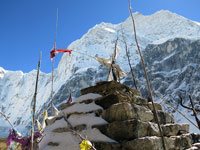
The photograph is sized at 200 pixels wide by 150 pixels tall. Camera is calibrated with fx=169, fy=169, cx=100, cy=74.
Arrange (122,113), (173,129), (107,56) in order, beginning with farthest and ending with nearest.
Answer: (107,56) < (173,129) < (122,113)

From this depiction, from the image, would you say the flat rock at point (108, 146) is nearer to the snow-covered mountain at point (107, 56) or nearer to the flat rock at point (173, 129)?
the flat rock at point (173, 129)

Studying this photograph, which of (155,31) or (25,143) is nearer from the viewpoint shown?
(25,143)

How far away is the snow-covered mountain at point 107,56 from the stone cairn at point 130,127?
49063 millimetres

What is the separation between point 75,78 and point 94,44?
43.7 meters

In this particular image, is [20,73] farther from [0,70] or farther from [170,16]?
[170,16]

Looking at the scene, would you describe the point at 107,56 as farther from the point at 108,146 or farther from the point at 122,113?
the point at 108,146

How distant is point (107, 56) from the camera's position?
11350 centimetres

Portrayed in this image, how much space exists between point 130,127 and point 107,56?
364 feet

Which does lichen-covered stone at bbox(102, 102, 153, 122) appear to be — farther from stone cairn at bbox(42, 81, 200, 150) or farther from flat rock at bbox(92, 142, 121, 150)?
flat rock at bbox(92, 142, 121, 150)

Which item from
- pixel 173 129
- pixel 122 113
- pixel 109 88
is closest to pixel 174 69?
pixel 173 129

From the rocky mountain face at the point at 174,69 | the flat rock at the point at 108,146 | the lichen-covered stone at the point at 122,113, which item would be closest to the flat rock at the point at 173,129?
the lichen-covered stone at the point at 122,113

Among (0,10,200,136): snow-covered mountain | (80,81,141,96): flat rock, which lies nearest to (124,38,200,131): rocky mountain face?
(0,10,200,136): snow-covered mountain

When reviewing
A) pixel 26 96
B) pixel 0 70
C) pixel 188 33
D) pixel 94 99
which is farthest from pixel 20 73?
pixel 94 99

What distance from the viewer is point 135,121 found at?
3418 millimetres
